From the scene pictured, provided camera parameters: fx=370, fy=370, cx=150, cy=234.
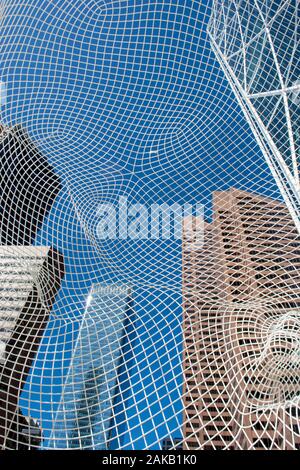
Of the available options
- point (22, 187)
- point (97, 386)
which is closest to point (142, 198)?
point (22, 187)

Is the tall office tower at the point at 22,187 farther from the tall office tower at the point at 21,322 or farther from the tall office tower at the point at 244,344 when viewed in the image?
the tall office tower at the point at 244,344

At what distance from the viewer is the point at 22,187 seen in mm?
15398

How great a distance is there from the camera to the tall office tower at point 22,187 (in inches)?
552

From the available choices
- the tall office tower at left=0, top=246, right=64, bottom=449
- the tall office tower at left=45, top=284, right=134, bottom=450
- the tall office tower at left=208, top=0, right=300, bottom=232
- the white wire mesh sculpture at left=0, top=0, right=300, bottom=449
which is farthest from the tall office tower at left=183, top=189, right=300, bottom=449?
the tall office tower at left=0, top=246, right=64, bottom=449

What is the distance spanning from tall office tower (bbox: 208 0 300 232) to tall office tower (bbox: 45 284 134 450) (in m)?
7.87

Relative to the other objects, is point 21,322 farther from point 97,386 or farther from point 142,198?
point 142,198

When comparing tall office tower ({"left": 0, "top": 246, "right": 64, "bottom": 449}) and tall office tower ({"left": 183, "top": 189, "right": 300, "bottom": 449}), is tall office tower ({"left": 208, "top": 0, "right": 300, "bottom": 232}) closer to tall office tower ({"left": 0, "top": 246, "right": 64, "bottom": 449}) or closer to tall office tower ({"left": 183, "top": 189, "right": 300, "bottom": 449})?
tall office tower ({"left": 183, "top": 189, "right": 300, "bottom": 449})

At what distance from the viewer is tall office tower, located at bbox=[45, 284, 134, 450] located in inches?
370

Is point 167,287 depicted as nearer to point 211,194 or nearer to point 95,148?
point 211,194

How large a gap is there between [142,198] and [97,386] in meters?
9.25

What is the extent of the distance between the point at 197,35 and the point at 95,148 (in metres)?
7.05

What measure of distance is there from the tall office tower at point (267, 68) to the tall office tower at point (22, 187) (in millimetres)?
9132

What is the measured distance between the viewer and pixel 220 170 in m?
16.4
